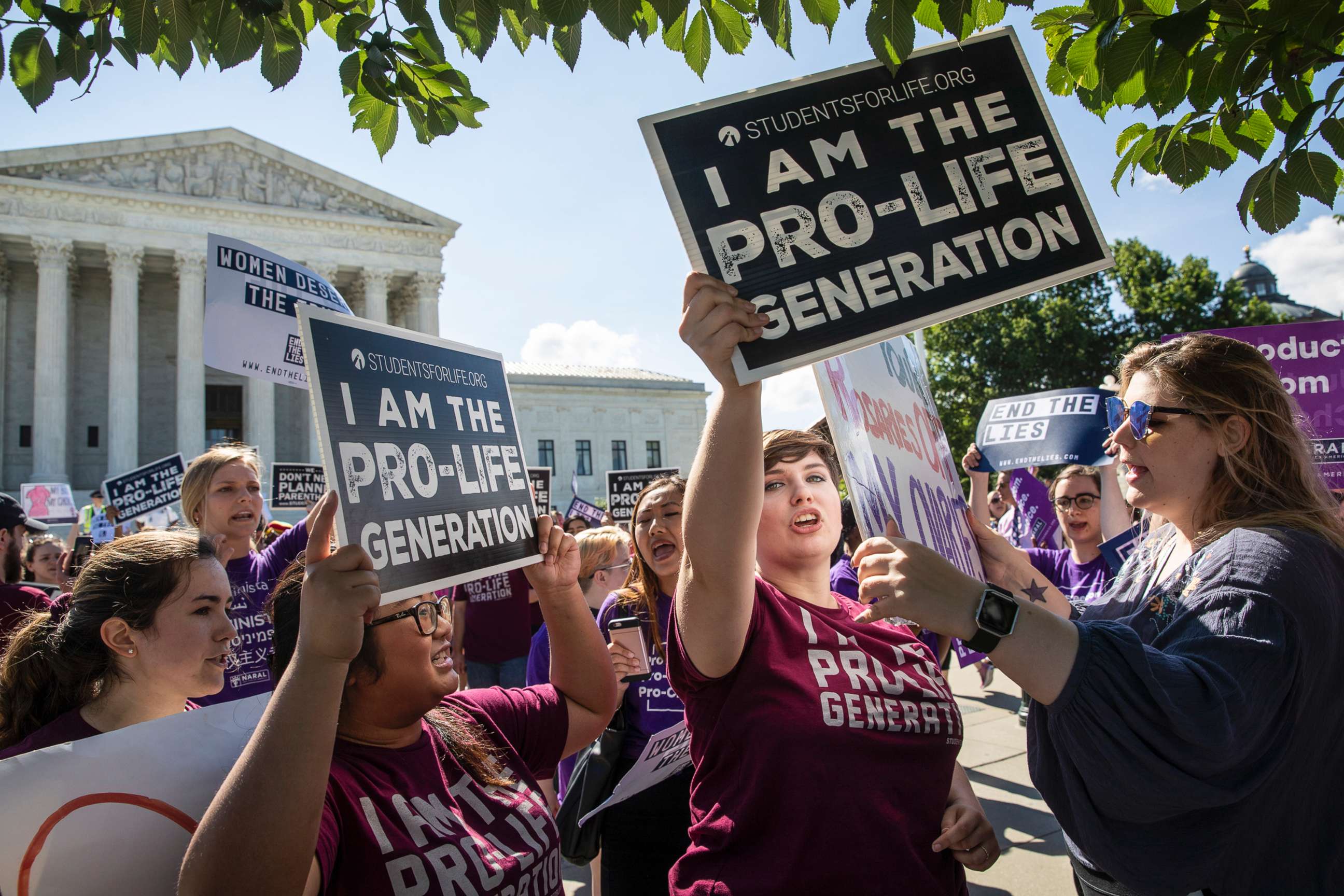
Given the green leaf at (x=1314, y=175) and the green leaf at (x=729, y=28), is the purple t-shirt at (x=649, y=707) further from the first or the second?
the green leaf at (x=1314, y=175)

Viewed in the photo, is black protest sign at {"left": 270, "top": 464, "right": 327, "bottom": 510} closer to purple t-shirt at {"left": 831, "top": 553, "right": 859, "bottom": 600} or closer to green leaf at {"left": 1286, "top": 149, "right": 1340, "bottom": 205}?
purple t-shirt at {"left": 831, "top": 553, "right": 859, "bottom": 600}

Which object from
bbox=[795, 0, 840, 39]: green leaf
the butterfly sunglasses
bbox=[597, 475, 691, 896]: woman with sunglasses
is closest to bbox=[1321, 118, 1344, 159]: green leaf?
the butterfly sunglasses

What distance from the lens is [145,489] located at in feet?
33.3

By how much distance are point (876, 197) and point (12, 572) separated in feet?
17.4

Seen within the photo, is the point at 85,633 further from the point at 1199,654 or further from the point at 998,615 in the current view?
the point at 1199,654

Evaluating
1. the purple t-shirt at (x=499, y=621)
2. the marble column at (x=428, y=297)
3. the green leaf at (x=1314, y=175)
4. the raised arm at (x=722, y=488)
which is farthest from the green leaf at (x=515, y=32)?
the marble column at (x=428, y=297)

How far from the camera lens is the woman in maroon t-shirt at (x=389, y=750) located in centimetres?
144

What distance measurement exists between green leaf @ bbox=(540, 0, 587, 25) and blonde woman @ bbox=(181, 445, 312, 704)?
2.61 metres

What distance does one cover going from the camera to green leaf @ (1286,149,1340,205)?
1996 mm

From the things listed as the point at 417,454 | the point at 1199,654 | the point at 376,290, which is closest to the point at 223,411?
the point at 376,290

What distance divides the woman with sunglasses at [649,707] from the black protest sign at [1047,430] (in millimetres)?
3484

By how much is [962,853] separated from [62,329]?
39418 millimetres

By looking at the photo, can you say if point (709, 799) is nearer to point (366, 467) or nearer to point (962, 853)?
point (962, 853)

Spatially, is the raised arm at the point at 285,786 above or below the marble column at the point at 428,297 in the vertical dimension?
below
